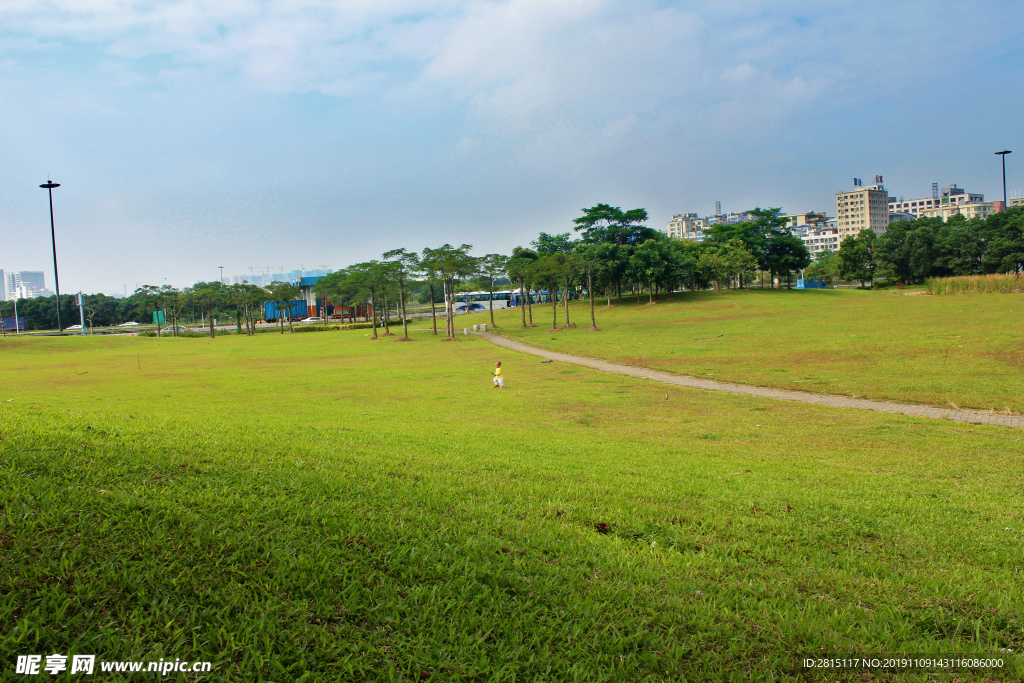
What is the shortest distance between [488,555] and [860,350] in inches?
928

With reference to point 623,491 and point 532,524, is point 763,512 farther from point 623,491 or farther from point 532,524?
point 532,524

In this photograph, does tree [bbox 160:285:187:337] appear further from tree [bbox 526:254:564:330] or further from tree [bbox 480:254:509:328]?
tree [bbox 526:254:564:330]

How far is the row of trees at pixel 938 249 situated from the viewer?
70438 millimetres

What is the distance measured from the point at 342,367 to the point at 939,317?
116 ft

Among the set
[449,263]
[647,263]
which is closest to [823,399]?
[449,263]

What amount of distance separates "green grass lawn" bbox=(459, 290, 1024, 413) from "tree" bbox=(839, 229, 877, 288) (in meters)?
43.1

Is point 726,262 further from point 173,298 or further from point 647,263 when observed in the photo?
point 173,298

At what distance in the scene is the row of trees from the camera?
70438 mm

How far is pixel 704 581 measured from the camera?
404 cm

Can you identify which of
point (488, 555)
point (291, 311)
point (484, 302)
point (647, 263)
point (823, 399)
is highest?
point (647, 263)

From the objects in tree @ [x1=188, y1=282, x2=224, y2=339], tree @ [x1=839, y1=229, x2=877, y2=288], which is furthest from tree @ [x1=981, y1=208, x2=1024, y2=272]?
tree @ [x1=188, y1=282, x2=224, y2=339]

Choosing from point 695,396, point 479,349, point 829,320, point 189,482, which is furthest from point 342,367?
point 829,320

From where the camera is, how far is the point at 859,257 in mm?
90312

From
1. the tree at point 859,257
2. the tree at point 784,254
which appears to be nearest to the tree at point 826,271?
the tree at point 859,257
